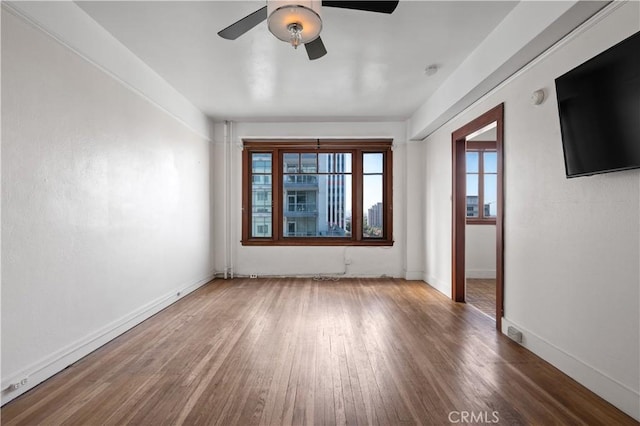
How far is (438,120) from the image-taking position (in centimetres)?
440

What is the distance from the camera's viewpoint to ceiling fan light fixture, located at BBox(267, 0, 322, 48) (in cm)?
178

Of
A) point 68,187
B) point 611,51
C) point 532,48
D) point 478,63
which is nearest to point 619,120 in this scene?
point 611,51

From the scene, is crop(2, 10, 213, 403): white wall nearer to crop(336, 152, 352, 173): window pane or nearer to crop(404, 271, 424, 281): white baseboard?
crop(336, 152, 352, 173): window pane

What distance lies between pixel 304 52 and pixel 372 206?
3.23m

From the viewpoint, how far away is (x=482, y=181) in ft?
19.3

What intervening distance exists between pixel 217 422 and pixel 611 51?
3043mm

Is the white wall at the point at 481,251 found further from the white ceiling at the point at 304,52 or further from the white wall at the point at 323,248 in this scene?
the white ceiling at the point at 304,52

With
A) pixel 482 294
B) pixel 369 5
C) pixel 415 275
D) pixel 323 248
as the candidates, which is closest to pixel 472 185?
pixel 415 275

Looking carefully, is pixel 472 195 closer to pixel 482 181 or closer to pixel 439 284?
pixel 482 181

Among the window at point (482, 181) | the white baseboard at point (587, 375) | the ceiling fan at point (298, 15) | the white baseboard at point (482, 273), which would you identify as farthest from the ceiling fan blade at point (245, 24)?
the white baseboard at point (482, 273)

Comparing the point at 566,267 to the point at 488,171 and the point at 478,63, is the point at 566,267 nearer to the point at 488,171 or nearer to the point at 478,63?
the point at 478,63

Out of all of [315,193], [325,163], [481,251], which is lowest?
[481,251]

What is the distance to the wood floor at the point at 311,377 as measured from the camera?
1.87m

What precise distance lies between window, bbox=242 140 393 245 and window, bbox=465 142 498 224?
5.16 feet
